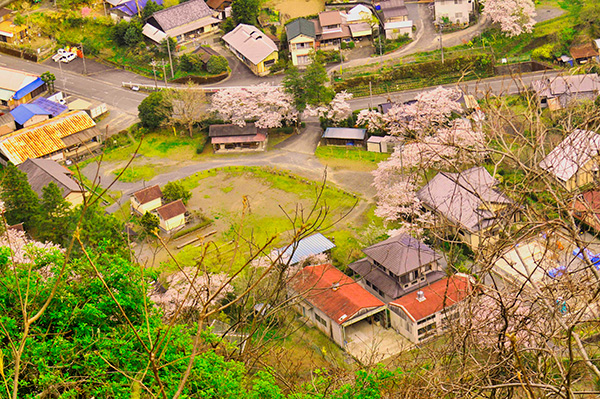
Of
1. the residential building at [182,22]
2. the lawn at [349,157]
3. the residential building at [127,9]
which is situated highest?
the residential building at [127,9]

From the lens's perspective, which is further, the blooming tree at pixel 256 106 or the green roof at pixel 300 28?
the green roof at pixel 300 28

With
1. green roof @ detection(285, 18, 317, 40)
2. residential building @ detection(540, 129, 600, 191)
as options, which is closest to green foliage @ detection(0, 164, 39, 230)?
green roof @ detection(285, 18, 317, 40)

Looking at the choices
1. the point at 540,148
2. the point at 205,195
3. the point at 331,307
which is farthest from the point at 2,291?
the point at 205,195

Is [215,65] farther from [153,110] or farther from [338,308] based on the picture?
[338,308]

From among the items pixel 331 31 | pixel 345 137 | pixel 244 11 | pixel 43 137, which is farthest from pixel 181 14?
pixel 345 137

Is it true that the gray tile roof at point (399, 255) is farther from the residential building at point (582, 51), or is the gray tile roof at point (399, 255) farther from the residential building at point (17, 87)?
the residential building at point (17, 87)

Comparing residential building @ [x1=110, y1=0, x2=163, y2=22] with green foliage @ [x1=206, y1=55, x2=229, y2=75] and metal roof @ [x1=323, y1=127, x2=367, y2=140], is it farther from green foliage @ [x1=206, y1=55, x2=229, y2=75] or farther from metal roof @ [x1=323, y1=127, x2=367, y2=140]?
metal roof @ [x1=323, y1=127, x2=367, y2=140]

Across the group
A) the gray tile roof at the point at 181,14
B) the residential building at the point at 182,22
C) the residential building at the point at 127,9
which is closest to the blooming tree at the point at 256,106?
the residential building at the point at 182,22

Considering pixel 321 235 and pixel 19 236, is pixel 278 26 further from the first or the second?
pixel 19 236
